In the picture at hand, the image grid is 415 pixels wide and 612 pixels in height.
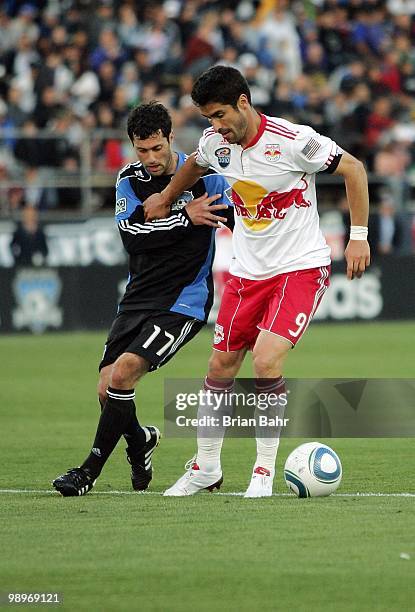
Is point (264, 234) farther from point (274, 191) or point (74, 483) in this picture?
point (74, 483)

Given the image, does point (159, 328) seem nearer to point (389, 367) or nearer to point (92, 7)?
point (389, 367)

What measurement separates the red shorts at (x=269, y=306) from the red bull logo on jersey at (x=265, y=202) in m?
0.34

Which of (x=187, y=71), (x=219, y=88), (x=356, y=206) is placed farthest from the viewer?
(x=187, y=71)

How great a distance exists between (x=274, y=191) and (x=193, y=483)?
1807 mm

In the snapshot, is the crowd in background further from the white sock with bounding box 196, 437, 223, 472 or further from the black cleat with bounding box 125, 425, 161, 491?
the white sock with bounding box 196, 437, 223, 472

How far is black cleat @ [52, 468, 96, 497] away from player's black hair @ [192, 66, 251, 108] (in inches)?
89.3

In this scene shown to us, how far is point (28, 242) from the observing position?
64.4 ft

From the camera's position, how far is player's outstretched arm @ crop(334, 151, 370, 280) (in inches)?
291

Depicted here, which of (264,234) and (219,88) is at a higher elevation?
(219,88)

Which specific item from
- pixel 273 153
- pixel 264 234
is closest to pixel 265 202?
pixel 264 234

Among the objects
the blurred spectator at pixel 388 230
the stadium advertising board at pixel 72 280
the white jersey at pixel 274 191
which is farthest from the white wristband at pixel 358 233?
the blurred spectator at pixel 388 230

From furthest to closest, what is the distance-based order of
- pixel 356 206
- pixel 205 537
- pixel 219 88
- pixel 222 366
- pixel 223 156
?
pixel 222 366, pixel 223 156, pixel 356 206, pixel 219 88, pixel 205 537

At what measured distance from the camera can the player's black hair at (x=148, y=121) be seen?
780cm

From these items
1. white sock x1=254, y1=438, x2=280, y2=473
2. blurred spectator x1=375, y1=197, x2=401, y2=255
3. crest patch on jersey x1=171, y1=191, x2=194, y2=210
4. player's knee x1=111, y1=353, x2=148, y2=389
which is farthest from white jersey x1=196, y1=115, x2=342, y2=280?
blurred spectator x1=375, y1=197, x2=401, y2=255
